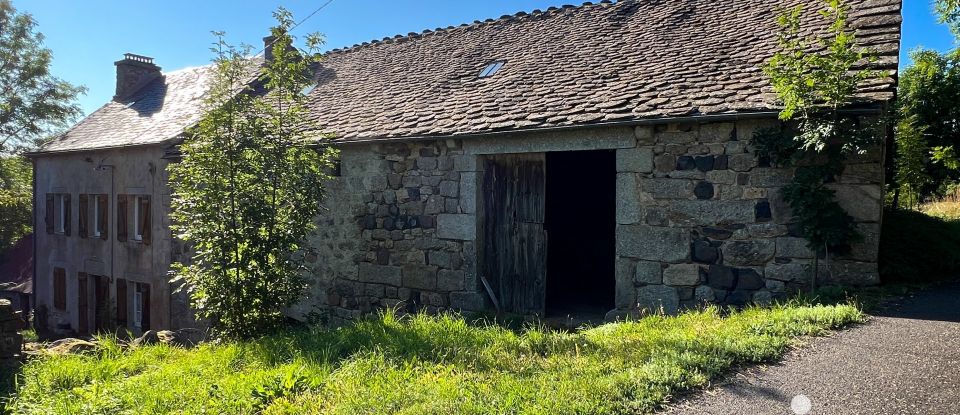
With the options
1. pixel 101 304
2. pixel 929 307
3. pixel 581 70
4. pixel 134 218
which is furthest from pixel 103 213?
pixel 929 307

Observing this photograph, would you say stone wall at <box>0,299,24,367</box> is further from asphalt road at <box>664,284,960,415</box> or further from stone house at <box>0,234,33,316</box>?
stone house at <box>0,234,33,316</box>

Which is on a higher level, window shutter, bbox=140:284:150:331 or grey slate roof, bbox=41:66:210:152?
grey slate roof, bbox=41:66:210:152

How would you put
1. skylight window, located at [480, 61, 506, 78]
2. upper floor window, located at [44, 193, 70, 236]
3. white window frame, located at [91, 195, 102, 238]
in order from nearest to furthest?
skylight window, located at [480, 61, 506, 78] → white window frame, located at [91, 195, 102, 238] → upper floor window, located at [44, 193, 70, 236]

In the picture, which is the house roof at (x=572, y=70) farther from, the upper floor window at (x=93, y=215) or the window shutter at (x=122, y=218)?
the upper floor window at (x=93, y=215)

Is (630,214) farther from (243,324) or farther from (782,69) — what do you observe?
(243,324)

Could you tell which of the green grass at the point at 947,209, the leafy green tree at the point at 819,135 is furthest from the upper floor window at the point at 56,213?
the green grass at the point at 947,209

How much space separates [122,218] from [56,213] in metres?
3.95

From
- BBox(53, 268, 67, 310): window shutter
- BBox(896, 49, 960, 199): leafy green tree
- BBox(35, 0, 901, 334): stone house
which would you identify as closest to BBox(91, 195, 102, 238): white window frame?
BBox(53, 268, 67, 310): window shutter

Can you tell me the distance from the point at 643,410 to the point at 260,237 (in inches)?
178

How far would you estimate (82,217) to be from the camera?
14.7m

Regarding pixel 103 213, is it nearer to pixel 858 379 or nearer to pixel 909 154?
pixel 858 379

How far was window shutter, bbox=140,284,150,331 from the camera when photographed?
12.7 meters

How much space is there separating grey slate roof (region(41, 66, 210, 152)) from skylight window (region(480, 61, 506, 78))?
6.57 m

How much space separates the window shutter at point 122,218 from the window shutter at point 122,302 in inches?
39.8
